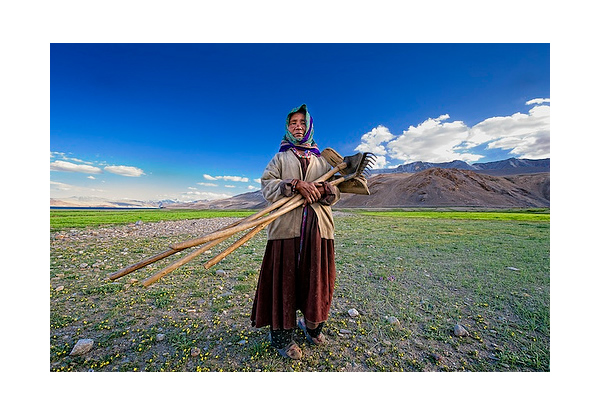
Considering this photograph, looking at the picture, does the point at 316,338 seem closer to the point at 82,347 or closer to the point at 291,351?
the point at 291,351

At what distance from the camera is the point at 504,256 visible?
20.6ft

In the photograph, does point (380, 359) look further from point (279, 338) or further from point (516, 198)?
point (516, 198)

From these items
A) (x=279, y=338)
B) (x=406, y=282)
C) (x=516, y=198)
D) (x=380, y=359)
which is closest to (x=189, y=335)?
(x=279, y=338)

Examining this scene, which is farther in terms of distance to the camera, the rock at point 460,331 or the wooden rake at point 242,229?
the rock at point 460,331

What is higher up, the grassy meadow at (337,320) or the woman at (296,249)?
the woman at (296,249)

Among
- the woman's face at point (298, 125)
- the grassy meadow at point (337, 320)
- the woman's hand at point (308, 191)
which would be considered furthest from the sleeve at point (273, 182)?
the grassy meadow at point (337, 320)

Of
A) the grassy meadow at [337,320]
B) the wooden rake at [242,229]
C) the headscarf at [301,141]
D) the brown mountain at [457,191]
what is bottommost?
the grassy meadow at [337,320]

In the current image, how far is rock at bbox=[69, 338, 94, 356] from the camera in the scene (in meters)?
2.30

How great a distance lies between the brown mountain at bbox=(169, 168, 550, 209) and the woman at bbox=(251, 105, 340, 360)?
58394mm

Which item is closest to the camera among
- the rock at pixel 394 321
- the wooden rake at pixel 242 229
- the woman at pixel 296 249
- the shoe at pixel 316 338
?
the wooden rake at pixel 242 229

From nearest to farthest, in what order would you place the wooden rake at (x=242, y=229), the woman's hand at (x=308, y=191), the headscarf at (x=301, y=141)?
1. the wooden rake at (x=242, y=229)
2. the woman's hand at (x=308, y=191)
3. the headscarf at (x=301, y=141)

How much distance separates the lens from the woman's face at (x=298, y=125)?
238 cm

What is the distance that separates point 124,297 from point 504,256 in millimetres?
8686

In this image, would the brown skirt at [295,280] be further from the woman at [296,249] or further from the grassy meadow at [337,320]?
the grassy meadow at [337,320]
